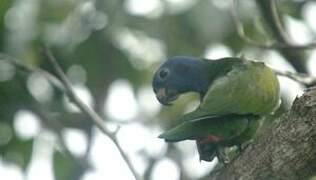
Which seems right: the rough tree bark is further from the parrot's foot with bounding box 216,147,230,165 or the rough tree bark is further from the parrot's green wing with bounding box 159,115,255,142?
the parrot's foot with bounding box 216,147,230,165

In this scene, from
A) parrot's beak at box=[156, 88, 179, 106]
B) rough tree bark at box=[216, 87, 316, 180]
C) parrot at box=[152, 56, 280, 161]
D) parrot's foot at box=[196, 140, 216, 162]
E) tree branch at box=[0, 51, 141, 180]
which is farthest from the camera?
parrot's beak at box=[156, 88, 179, 106]

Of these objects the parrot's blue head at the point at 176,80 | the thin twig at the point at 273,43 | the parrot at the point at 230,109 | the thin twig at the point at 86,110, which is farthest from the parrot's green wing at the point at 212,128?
the thin twig at the point at 273,43

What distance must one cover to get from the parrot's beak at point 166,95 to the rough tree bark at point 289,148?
3.41 ft

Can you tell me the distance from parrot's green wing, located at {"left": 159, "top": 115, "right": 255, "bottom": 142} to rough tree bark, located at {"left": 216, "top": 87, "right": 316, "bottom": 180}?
12.3 inches

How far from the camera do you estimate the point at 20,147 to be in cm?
379

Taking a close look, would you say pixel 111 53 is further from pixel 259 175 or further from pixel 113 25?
pixel 259 175

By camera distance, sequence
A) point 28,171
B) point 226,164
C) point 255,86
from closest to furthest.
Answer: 1. point 226,164
2. point 255,86
3. point 28,171

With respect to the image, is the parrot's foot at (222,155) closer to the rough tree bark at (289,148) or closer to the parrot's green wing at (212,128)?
the parrot's green wing at (212,128)

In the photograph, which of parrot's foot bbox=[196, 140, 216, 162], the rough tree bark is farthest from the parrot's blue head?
the rough tree bark

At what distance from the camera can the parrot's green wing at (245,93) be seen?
3.09m

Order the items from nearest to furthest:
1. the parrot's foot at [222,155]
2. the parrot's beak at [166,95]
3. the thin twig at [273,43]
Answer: the parrot's foot at [222,155]
the parrot's beak at [166,95]
the thin twig at [273,43]

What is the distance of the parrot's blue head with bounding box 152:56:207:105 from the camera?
12.1 feet

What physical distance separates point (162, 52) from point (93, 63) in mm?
538

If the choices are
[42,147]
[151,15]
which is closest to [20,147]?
[42,147]
